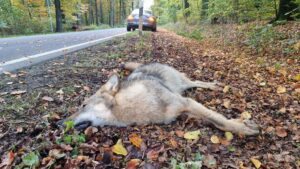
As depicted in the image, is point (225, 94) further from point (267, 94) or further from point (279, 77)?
point (279, 77)

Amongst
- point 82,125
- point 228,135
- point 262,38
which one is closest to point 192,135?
point 228,135

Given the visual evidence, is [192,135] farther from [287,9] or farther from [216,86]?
[287,9]

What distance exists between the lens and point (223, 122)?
3.61 m

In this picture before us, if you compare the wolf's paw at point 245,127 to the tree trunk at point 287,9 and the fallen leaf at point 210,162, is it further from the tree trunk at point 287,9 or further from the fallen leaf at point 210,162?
the tree trunk at point 287,9

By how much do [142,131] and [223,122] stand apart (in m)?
0.97

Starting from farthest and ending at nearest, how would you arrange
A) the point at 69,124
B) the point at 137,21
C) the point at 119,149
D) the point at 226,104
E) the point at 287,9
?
the point at 137,21 < the point at 287,9 < the point at 226,104 < the point at 69,124 < the point at 119,149

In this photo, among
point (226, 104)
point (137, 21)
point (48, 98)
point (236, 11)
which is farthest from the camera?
point (137, 21)

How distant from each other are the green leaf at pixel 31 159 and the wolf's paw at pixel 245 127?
2.17 metres

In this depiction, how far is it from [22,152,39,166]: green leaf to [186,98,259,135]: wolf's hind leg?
6.15 feet

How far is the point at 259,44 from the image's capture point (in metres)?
9.56

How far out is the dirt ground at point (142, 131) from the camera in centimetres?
294

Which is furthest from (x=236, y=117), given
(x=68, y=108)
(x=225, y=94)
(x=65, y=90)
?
(x=65, y=90)

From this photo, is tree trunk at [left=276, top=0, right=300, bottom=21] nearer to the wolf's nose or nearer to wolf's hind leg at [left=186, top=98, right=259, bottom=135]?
wolf's hind leg at [left=186, top=98, right=259, bottom=135]

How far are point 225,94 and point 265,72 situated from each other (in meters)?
2.02
